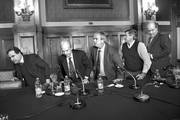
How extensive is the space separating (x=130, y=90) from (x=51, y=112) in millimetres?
934

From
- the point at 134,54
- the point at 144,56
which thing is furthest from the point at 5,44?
the point at 144,56

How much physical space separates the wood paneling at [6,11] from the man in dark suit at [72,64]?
7.68 feet

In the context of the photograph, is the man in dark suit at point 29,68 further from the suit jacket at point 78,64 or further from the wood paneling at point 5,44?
the wood paneling at point 5,44

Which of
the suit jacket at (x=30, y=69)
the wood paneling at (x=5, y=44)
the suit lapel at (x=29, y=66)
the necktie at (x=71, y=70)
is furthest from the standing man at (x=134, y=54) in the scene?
the wood paneling at (x=5, y=44)

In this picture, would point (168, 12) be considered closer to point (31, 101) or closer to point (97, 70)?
point (97, 70)

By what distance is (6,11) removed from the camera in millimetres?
4637

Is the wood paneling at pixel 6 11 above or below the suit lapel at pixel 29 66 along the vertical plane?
above

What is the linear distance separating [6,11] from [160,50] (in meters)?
3.56

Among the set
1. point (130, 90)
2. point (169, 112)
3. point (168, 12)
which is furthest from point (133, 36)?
point (168, 12)

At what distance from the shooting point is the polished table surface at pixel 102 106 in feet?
4.69

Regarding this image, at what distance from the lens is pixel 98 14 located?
5.12 metres

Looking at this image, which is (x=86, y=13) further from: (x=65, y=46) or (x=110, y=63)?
(x=65, y=46)

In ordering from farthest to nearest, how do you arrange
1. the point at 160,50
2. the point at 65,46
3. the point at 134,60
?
the point at 160,50
the point at 134,60
the point at 65,46

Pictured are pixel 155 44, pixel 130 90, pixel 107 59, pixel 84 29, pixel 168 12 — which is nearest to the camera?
pixel 130 90
